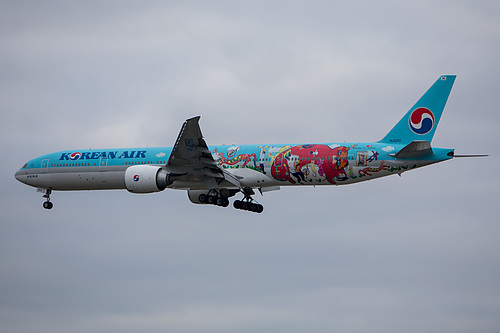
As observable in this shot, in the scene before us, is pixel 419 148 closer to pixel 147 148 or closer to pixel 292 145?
pixel 292 145

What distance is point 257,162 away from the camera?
166ft

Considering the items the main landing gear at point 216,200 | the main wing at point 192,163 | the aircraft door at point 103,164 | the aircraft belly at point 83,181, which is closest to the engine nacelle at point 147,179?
the main wing at point 192,163

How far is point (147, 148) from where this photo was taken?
53844mm

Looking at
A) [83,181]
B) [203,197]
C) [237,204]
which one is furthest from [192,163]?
[83,181]

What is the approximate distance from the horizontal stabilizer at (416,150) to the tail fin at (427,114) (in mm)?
1902

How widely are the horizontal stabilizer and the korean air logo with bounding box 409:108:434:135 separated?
7.06 ft

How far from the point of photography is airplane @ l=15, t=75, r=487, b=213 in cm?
4750

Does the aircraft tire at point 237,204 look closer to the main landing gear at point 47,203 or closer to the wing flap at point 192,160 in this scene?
the wing flap at point 192,160

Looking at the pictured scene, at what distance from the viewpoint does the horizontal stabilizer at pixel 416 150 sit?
45969mm

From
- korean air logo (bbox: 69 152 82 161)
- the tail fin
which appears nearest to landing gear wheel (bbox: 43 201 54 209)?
korean air logo (bbox: 69 152 82 161)

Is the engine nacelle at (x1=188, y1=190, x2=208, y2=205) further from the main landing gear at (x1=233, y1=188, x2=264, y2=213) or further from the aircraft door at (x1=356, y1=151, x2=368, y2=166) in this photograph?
Result: the aircraft door at (x1=356, y1=151, x2=368, y2=166)

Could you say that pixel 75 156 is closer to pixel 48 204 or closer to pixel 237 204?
pixel 48 204

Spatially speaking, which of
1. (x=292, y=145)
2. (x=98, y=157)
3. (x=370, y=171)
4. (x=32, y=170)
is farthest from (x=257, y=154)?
(x=32, y=170)

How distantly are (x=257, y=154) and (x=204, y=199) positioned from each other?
14.7ft
